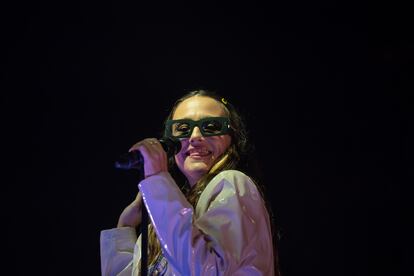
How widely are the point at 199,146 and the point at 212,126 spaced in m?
0.09

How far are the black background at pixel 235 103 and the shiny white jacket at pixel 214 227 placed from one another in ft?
4.89

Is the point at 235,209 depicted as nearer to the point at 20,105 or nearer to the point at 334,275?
the point at 334,275

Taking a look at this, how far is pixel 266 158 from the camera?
3.03 meters

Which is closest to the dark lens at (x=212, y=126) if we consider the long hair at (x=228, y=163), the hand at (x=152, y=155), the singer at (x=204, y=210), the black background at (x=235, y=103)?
the singer at (x=204, y=210)

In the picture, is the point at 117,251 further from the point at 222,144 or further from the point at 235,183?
the point at 235,183

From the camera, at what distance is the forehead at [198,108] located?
1.79 meters

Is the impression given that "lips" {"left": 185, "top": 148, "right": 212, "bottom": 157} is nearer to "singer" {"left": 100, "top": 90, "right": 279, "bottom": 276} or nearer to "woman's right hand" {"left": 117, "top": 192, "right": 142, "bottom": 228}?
"singer" {"left": 100, "top": 90, "right": 279, "bottom": 276}

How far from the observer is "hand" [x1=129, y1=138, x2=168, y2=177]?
135 centimetres

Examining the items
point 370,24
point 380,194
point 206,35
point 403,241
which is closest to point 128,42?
point 206,35

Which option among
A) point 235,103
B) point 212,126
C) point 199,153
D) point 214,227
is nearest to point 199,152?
point 199,153

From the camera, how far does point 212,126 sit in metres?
1.72

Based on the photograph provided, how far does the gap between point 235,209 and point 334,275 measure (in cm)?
173

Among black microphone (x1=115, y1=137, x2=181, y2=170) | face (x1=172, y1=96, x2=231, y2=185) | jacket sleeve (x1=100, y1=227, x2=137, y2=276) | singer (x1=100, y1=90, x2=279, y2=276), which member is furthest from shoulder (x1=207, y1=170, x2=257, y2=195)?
jacket sleeve (x1=100, y1=227, x2=137, y2=276)

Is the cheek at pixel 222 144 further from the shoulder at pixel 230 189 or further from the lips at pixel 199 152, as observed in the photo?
the shoulder at pixel 230 189
